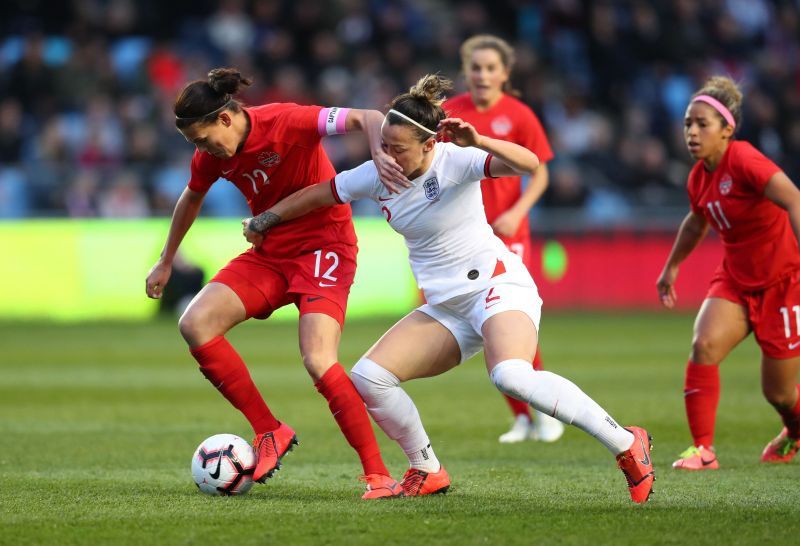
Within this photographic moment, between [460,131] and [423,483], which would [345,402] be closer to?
[423,483]

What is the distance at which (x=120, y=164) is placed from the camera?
65.1ft

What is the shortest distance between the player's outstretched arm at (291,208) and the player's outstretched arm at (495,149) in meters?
0.89

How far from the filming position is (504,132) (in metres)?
9.03

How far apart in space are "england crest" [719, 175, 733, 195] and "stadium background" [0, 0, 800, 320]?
11548mm

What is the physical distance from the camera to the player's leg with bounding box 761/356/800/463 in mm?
7484

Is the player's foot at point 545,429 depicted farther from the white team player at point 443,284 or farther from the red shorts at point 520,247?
the white team player at point 443,284

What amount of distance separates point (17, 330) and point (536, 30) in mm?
11816

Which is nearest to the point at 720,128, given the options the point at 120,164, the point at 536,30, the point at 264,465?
the point at 264,465

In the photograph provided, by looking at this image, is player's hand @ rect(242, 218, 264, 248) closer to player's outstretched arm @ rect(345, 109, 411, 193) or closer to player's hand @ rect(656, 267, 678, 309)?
player's outstretched arm @ rect(345, 109, 411, 193)

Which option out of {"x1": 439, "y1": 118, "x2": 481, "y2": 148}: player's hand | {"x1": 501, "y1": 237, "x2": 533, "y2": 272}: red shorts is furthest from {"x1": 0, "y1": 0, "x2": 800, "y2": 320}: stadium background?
{"x1": 439, "y1": 118, "x2": 481, "y2": 148}: player's hand

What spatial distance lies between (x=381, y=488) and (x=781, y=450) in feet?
9.10

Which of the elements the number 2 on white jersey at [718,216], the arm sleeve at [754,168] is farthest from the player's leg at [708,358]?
the arm sleeve at [754,168]

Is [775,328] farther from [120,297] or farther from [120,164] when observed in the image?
[120,164]

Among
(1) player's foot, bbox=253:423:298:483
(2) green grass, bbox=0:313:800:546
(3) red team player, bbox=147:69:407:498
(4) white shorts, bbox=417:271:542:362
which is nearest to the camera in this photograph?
(2) green grass, bbox=0:313:800:546
